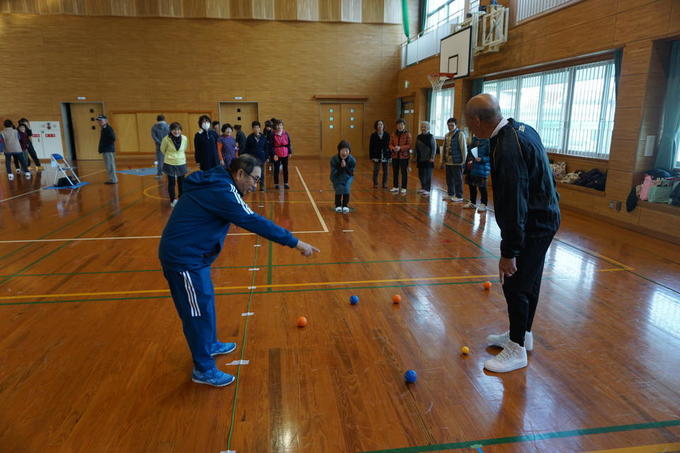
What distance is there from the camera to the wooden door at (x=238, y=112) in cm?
1932

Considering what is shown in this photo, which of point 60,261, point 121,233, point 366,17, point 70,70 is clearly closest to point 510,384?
point 60,261

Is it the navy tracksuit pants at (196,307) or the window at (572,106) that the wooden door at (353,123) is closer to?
the window at (572,106)

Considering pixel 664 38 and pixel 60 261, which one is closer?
pixel 60 261

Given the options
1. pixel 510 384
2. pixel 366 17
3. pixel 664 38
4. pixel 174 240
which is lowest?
pixel 510 384

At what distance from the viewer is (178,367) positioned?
123 inches

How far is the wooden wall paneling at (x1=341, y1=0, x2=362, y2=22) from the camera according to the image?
18906 mm

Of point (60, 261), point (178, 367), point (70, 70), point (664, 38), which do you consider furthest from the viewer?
point (70, 70)

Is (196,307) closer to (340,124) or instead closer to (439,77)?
(439,77)

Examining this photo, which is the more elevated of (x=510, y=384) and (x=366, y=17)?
(x=366, y=17)

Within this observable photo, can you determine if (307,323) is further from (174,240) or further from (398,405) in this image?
(174,240)

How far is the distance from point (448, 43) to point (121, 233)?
11275 mm

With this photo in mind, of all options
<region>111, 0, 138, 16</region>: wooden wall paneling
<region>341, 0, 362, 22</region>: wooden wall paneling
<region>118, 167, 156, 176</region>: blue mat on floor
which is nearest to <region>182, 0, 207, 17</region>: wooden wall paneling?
<region>111, 0, 138, 16</region>: wooden wall paneling

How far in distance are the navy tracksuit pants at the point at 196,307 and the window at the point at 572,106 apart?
8278 millimetres

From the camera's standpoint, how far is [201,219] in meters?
2.62
